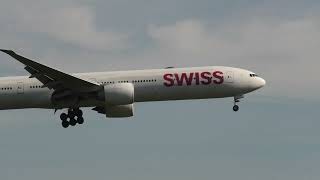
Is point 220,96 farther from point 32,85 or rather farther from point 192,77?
point 32,85

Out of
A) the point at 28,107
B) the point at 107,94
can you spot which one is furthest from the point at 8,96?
the point at 107,94

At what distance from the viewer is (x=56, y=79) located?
288 ft

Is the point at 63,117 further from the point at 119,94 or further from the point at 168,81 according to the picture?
the point at 168,81

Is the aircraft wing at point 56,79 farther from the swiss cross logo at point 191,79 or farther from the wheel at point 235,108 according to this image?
the wheel at point 235,108

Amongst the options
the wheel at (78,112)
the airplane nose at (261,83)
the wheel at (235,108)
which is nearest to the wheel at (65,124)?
the wheel at (78,112)

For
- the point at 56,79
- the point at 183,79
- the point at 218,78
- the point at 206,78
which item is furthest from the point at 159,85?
the point at 56,79

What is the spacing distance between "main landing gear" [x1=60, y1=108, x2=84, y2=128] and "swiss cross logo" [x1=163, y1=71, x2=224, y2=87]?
7045 mm

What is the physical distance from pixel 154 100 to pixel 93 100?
174 inches

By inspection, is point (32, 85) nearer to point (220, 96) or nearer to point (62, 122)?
point (62, 122)

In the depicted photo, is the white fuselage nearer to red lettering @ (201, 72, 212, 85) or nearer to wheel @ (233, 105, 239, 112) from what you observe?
red lettering @ (201, 72, 212, 85)

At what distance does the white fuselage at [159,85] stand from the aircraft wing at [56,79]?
116 cm

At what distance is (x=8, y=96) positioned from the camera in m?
88.8

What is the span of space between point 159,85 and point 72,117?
7174 mm

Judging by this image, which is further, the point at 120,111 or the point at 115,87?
the point at 120,111
